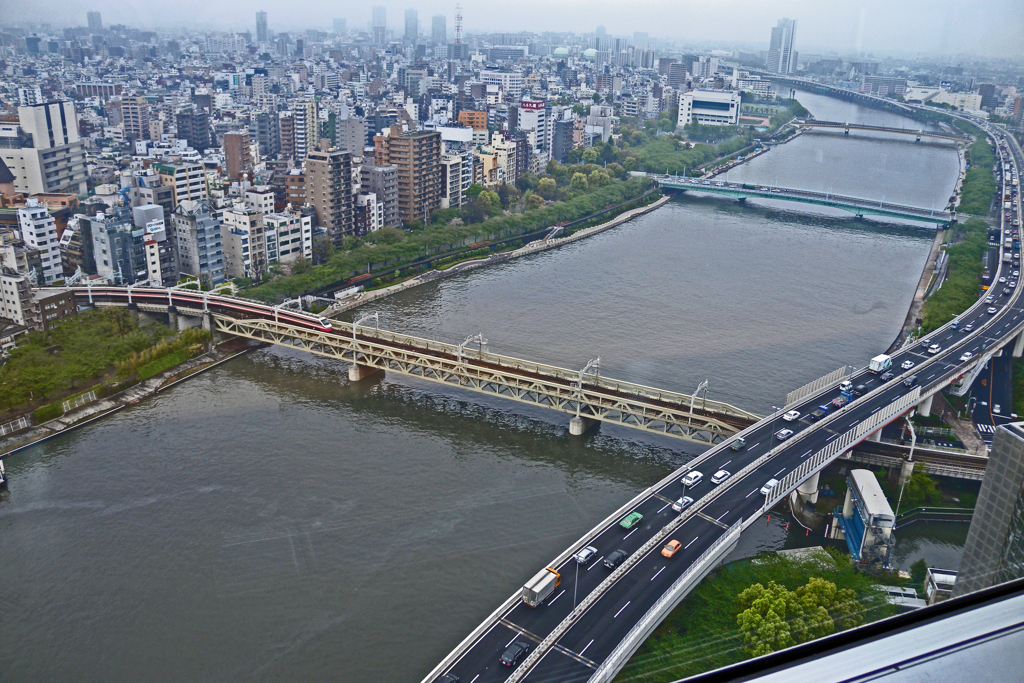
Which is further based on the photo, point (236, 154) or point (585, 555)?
point (236, 154)

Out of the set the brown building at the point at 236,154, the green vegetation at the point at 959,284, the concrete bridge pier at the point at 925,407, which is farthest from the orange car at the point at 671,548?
the brown building at the point at 236,154

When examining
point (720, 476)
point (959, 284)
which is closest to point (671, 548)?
point (720, 476)

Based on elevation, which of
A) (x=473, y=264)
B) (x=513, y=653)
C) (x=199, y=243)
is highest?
(x=199, y=243)

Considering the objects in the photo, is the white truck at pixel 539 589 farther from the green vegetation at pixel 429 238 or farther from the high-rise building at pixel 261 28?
the high-rise building at pixel 261 28

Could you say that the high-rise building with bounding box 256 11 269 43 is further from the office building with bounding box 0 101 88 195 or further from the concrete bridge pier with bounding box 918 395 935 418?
the concrete bridge pier with bounding box 918 395 935 418

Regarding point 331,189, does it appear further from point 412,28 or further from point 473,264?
point 412,28

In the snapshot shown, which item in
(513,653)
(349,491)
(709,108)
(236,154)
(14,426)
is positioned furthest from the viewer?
(709,108)

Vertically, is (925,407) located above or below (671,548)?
below
